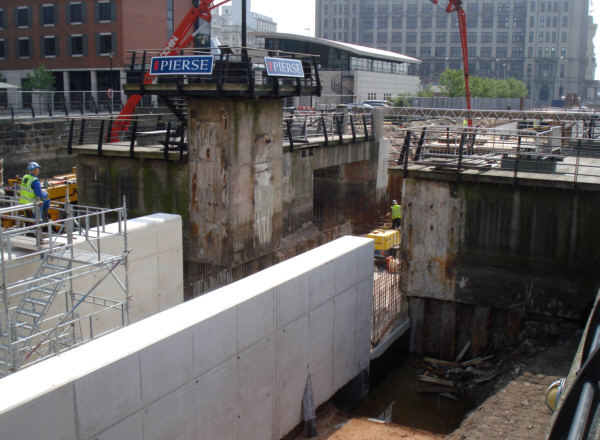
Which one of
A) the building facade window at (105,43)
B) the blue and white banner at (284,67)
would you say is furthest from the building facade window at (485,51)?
the blue and white banner at (284,67)

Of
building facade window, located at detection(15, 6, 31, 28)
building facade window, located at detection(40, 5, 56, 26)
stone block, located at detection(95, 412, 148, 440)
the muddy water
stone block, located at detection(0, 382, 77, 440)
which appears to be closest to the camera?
stone block, located at detection(0, 382, 77, 440)

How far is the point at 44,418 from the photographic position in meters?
7.11

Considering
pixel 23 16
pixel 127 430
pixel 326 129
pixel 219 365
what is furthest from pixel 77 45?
pixel 127 430

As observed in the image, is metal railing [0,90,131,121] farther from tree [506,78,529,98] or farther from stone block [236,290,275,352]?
tree [506,78,529,98]

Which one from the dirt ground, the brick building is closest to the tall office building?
the brick building

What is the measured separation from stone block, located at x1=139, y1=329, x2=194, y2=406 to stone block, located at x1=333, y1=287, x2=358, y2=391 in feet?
15.7

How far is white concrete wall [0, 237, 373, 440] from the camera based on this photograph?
746 centimetres

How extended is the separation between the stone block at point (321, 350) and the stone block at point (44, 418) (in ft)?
18.8

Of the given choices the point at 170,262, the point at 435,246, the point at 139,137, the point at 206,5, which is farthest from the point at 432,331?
the point at 206,5

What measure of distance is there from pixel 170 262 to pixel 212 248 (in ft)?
19.6

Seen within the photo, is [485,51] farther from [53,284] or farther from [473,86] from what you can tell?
[53,284]

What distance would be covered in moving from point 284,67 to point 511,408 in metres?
13.2

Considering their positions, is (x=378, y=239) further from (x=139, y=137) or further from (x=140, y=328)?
(x=140, y=328)

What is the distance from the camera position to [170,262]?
1570 cm
